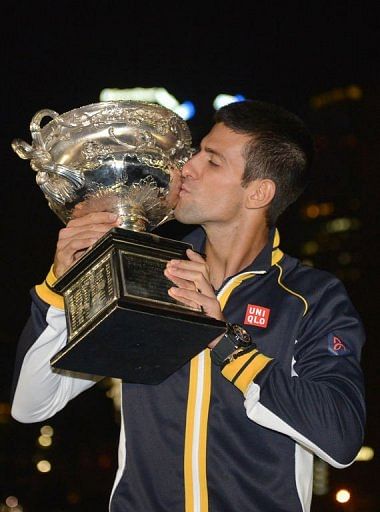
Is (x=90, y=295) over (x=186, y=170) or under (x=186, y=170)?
under

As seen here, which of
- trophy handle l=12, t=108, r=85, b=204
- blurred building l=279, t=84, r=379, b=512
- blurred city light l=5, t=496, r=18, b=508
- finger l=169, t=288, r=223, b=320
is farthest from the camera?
blurred building l=279, t=84, r=379, b=512

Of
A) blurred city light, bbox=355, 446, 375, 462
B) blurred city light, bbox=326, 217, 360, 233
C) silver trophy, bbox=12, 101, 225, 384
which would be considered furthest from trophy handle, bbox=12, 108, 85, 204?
blurred city light, bbox=326, 217, 360, 233

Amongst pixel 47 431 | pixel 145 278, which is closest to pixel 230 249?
pixel 145 278

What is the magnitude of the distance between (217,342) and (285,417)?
0.34 metres

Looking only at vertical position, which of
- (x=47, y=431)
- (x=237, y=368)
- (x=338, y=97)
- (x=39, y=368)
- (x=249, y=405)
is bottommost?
(x=47, y=431)

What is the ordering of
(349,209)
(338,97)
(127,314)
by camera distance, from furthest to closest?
(338,97), (349,209), (127,314)

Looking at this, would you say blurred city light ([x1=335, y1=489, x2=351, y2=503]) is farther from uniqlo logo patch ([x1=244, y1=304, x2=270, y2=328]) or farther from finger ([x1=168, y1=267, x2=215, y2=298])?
finger ([x1=168, y1=267, x2=215, y2=298])

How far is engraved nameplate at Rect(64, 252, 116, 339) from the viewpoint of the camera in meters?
3.41

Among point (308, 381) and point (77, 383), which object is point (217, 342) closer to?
point (308, 381)

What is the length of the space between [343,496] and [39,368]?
23.4 meters

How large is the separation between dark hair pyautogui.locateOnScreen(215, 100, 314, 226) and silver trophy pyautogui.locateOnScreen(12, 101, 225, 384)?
0.28 meters

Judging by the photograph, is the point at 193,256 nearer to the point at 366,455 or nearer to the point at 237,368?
the point at 237,368

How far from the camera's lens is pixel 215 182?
403cm

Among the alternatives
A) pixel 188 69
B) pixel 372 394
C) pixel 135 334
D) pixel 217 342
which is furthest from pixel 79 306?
pixel 372 394
